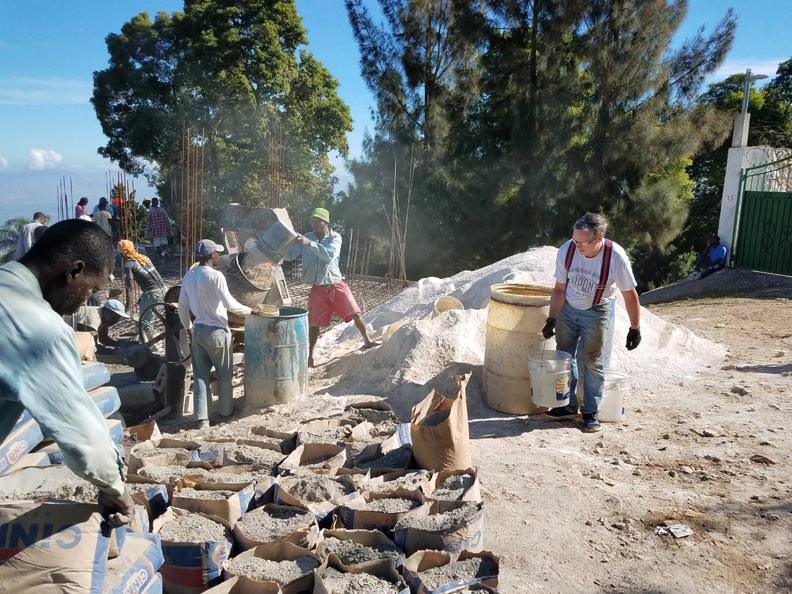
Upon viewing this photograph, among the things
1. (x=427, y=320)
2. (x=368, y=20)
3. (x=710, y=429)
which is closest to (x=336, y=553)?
(x=710, y=429)

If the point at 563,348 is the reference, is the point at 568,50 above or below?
above

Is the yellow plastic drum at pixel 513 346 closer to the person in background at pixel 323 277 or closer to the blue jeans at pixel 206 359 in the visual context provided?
the person in background at pixel 323 277

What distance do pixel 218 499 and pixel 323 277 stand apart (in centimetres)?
376

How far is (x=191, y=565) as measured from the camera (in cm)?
277

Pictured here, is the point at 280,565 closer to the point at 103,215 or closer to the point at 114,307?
the point at 114,307

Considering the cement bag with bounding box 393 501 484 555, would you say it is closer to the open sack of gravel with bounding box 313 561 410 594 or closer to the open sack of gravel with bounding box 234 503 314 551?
the open sack of gravel with bounding box 313 561 410 594

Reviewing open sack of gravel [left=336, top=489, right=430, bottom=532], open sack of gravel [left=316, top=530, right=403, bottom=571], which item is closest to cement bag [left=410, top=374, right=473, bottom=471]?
open sack of gravel [left=336, top=489, right=430, bottom=532]

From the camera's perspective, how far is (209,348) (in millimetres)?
5562

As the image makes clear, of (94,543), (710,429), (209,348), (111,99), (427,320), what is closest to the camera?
(94,543)

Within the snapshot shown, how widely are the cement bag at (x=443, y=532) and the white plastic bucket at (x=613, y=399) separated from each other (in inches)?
91.1

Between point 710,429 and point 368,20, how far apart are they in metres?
16.5

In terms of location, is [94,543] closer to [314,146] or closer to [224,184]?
[224,184]

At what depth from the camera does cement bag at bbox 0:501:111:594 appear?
2004mm

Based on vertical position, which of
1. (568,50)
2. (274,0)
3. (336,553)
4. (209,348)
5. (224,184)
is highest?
(274,0)
